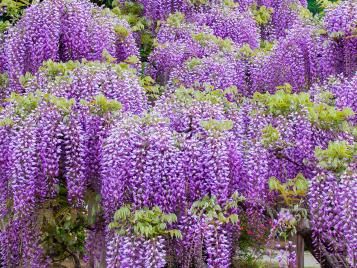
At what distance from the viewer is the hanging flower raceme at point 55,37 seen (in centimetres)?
823

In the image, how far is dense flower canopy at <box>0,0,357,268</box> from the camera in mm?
6219

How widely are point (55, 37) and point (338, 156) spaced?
3812 mm

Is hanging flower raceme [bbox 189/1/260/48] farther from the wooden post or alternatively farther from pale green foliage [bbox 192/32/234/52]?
the wooden post

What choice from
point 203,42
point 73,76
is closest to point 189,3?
point 203,42

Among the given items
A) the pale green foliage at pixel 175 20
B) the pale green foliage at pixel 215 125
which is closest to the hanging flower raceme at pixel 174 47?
the pale green foliage at pixel 175 20

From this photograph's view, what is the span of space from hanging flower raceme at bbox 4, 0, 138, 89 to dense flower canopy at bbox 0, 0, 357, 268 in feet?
0.06

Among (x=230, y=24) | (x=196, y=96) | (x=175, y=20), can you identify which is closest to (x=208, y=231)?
(x=196, y=96)

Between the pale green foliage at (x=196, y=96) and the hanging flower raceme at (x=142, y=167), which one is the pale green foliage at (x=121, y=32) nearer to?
the pale green foliage at (x=196, y=96)

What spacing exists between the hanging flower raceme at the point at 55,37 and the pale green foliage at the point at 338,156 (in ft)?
11.3

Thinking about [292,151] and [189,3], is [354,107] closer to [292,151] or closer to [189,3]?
[292,151]

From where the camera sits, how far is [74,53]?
848 cm

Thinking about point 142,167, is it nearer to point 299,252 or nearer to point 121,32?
point 121,32

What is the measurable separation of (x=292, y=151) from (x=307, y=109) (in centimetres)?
43

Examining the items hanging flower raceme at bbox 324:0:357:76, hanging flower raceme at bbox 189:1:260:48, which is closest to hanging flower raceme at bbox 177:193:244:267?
hanging flower raceme at bbox 324:0:357:76
